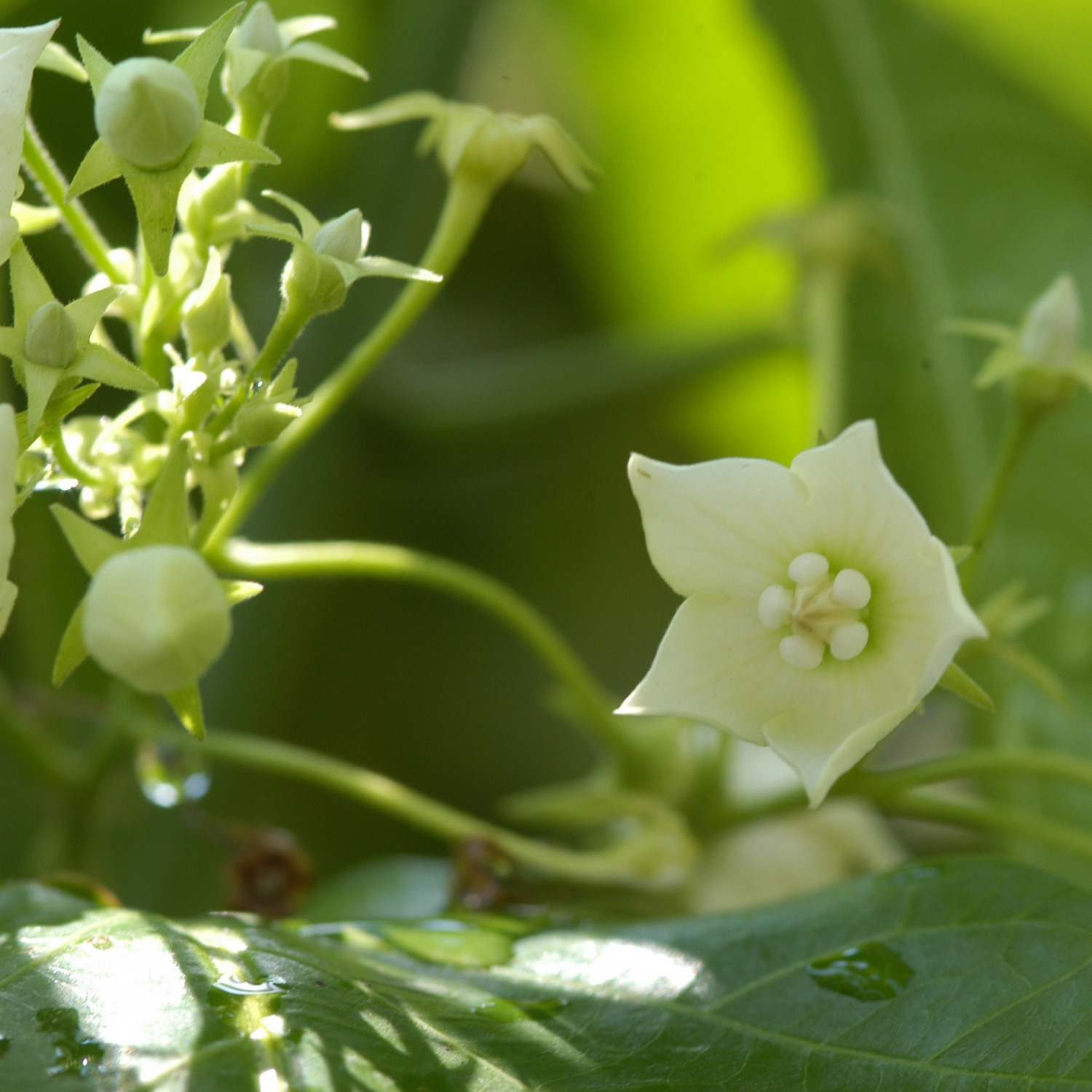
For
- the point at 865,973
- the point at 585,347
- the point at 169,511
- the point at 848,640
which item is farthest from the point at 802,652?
the point at 585,347

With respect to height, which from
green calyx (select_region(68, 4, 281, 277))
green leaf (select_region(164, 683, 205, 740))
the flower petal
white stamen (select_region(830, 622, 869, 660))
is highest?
green calyx (select_region(68, 4, 281, 277))

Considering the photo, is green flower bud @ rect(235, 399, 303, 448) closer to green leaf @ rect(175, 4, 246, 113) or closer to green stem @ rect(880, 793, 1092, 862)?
green leaf @ rect(175, 4, 246, 113)

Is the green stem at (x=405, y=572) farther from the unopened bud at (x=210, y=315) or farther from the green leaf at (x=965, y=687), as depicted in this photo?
the green leaf at (x=965, y=687)

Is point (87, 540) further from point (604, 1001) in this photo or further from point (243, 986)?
point (604, 1001)

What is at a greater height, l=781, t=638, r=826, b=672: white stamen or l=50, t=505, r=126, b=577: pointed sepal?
l=50, t=505, r=126, b=577: pointed sepal

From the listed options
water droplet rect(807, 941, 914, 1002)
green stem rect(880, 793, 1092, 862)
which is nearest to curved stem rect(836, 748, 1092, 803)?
green stem rect(880, 793, 1092, 862)

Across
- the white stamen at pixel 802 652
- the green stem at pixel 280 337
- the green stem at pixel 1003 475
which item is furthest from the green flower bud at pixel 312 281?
the green stem at pixel 1003 475

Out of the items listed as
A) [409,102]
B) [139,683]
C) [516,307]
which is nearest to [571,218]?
[516,307]
